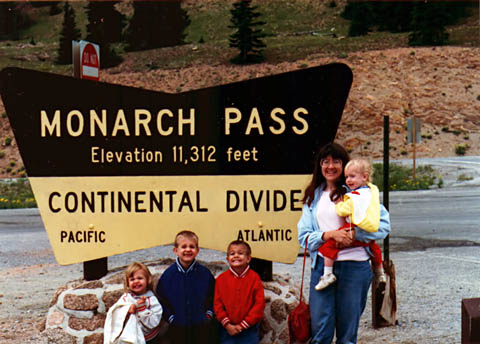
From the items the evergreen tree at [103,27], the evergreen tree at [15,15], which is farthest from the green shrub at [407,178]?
the evergreen tree at [15,15]

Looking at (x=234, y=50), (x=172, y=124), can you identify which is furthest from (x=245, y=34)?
(x=172, y=124)

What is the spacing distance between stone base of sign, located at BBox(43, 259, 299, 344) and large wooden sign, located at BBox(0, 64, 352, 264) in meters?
0.24

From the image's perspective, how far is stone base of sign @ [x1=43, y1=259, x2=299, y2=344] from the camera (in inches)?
158

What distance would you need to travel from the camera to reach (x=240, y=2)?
44.4ft

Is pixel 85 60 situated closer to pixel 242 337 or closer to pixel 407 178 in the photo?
pixel 242 337

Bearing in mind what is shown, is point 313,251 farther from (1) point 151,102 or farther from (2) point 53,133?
(2) point 53,133

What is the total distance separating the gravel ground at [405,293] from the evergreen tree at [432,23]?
4508 millimetres

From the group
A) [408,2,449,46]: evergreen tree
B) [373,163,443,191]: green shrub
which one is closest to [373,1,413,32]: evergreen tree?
[408,2,449,46]: evergreen tree

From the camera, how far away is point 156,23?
41.2 feet

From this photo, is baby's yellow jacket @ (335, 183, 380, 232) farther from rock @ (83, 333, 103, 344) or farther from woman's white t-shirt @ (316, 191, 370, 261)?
rock @ (83, 333, 103, 344)

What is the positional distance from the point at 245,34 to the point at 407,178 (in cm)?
620

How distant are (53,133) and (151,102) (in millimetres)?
742

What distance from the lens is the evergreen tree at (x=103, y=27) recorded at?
1305cm

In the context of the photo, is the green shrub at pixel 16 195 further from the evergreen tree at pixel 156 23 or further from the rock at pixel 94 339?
the rock at pixel 94 339
